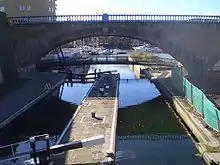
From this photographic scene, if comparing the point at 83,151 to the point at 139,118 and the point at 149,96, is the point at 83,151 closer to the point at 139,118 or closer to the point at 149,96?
the point at 139,118

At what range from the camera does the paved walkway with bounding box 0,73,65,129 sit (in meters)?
23.6

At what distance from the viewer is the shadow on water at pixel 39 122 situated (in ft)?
72.0

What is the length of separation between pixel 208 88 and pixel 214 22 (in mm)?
8450

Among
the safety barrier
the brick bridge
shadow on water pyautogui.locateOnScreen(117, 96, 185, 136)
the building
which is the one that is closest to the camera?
the safety barrier

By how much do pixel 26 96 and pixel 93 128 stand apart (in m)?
11.4

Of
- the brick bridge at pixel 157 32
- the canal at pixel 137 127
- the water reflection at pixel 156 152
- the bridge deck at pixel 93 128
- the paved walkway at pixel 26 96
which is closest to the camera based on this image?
the bridge deck at pixel 93 128

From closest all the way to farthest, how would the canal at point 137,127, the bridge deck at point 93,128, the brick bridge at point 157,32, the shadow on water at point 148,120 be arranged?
the bridge deck at point 93,128 < the canal at point 137,127 < the shadow on water at point 148,120 < the brick bridge at point 157,32

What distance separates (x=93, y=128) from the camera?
19.2 meters

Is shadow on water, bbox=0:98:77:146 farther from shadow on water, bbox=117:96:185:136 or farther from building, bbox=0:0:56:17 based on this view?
building, bbox=0:0:56:17

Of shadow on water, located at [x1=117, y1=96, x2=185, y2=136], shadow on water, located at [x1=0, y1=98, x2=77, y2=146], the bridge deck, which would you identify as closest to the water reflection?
the bridge deck

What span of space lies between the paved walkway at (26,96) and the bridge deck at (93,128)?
384 cm

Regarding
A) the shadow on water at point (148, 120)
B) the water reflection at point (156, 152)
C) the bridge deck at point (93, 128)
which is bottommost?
the water reflection at point (156, 152)

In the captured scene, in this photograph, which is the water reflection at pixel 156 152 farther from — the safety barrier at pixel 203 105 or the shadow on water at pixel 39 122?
the shadow on water at pixel 39 122

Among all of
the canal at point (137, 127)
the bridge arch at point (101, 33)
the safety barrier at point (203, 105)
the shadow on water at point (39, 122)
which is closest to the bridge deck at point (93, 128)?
the canal at point (137, 127)
